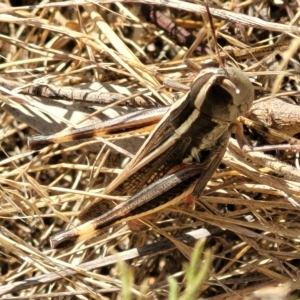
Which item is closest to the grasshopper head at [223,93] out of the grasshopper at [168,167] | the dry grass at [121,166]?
the grasshopper at [168,167]

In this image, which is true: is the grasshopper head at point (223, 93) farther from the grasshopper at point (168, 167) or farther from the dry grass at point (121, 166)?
the dry grass at point (121, 166)

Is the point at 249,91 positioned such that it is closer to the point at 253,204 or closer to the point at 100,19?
the point at 253,204

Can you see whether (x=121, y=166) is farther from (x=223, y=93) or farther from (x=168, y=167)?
(x=223, y=93)

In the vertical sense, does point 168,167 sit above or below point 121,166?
above

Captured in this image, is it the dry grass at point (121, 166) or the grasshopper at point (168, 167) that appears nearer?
the grasshopper at point (168, 167)

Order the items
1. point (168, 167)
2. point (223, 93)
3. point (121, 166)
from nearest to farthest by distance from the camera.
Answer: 1. point (223, 93)
2. point (168, 167)
3. point (121, 166)

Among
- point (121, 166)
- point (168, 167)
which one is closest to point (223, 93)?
point (168, 167)
